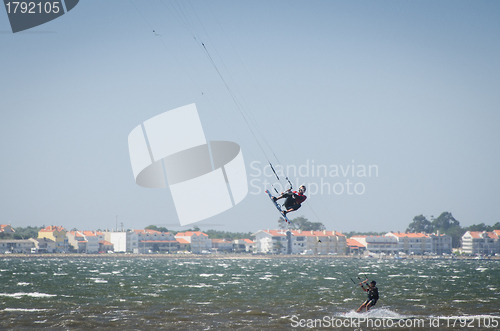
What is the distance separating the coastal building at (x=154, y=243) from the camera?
156 metres

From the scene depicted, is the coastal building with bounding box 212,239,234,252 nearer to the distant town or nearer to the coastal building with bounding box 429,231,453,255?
the distant town

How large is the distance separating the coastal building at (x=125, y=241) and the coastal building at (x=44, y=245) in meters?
17.3

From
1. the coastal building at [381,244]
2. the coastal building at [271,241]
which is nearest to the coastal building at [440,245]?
the coastal building at [381,244]

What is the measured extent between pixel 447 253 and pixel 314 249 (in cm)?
4522

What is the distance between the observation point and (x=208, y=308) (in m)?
27.0

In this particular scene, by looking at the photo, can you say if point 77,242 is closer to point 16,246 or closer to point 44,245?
point 44,245

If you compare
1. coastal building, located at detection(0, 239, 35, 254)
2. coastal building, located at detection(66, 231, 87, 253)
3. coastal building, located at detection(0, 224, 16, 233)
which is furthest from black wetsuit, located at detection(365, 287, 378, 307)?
Result: coastal building, located at detection(0, 224, 16, 233)

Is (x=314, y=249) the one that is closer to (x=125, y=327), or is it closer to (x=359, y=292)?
(x=359, y=292)

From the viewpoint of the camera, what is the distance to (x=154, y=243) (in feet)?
519

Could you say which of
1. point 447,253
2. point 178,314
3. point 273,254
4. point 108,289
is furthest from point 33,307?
point 447,253

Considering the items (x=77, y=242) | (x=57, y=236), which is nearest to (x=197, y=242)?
(x=77, y=242)

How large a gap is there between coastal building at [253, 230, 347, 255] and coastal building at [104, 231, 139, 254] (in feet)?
120

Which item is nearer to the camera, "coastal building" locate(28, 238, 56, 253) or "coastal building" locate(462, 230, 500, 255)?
"coastal building" locate(28, 238, 56, 253)

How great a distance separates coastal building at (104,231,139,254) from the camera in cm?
15250
